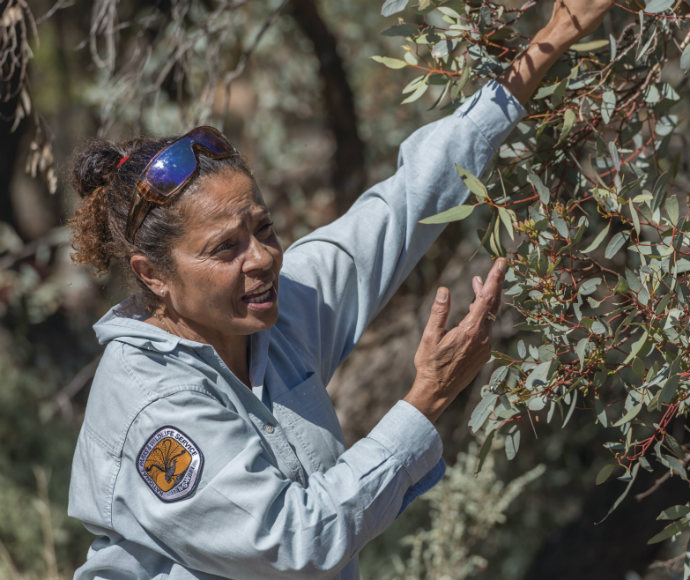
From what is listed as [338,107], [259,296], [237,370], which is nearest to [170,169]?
[259,296]

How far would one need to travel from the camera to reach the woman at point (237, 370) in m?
1.44

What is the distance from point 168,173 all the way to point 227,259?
0.18 meters

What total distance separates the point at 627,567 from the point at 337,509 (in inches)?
83.2

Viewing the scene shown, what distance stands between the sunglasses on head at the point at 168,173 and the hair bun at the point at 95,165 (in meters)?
0.13

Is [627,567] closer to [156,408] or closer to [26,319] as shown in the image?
[156,408]

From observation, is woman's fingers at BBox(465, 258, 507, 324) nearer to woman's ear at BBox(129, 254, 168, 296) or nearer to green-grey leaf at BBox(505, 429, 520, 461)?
green-grey leaf at BBox(505, 429, 520, 461)

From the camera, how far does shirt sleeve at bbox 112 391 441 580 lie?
1417 millimetres

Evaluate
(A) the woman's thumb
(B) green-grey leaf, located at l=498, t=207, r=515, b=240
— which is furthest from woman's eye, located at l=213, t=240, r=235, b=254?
(B) green-grey leaf, located at l=498, t=207, r=515, b=240

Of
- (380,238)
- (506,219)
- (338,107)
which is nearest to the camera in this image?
(506,219)

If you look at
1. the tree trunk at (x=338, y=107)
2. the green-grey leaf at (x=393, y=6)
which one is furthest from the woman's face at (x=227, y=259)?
the tree trunk at (x=338, y=107)

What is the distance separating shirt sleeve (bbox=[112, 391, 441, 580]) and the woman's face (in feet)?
0.56

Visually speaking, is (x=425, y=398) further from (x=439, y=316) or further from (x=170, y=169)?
(x=170, y=169)

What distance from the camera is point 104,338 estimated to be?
1627 millimetres

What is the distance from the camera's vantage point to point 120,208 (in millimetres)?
1655
